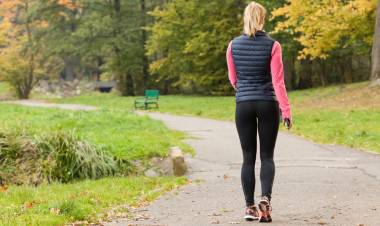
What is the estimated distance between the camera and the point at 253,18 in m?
6.26

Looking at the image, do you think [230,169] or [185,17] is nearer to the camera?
[230,169]

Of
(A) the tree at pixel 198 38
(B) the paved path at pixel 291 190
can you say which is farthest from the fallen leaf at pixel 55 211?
(A) the tree at pixel 198 38

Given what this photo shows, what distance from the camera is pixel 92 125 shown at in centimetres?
1750

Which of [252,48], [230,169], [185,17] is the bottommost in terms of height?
[230,169]

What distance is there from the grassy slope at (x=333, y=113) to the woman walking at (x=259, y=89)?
23.9 feet

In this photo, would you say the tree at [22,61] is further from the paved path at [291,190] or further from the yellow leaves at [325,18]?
the paved path at [291,190]

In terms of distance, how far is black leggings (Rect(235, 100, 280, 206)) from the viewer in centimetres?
629

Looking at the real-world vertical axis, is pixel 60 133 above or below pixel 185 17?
below

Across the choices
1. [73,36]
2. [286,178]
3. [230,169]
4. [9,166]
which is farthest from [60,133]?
[73,36]

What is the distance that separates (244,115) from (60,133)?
223 inches

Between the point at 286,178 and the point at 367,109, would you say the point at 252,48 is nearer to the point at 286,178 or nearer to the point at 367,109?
the point at 286,178

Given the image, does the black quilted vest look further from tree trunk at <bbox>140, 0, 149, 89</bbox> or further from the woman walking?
tree trunk at <bbox>140, 0, 149, 89</bbox>

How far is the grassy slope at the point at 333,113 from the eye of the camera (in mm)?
15233

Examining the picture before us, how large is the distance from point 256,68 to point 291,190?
2944mm
